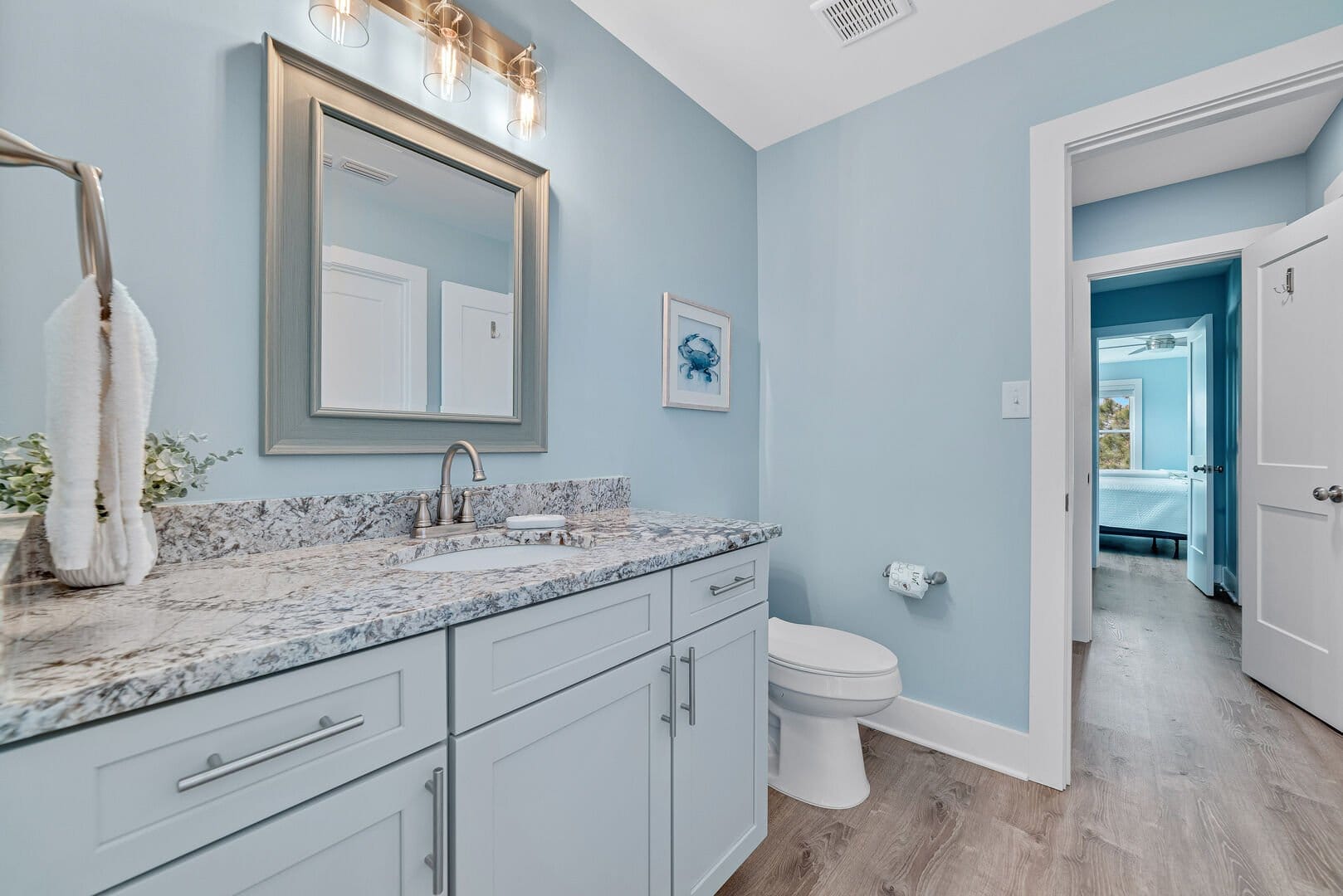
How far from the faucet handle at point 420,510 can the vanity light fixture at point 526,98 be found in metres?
1.02

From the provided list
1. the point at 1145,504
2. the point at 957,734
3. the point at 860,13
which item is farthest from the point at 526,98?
the point at 1145,504

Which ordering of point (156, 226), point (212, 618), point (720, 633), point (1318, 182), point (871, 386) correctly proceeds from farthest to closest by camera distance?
point (1318, 182) < point (871, 386) < point (720, 633) < point (156, 226) < point (212, 618)

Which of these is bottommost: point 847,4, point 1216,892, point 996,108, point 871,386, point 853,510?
point 1216,892

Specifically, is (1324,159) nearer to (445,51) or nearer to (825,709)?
(825,709)

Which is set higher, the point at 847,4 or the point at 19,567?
the point at 847,4

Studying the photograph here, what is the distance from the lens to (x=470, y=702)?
79 cm

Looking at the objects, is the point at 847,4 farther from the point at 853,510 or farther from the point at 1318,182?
the point at 1318,182

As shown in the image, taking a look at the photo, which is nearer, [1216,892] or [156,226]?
[156,226]

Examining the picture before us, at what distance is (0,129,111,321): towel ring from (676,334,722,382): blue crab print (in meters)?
1.62

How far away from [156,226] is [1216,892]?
2.63 metres

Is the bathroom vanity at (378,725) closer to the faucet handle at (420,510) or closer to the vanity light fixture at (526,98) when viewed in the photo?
the faucet handle at (420,510)

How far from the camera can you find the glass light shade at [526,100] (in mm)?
1520

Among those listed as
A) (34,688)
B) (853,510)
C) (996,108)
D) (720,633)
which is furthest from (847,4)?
(34,688)

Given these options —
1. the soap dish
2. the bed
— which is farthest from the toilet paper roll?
the bed
